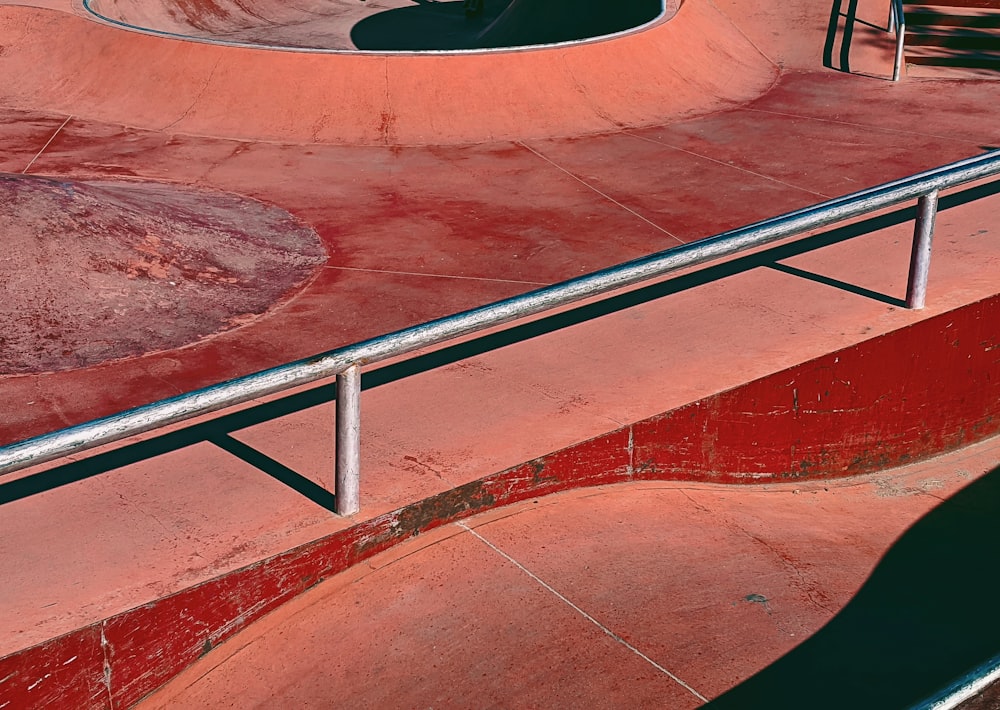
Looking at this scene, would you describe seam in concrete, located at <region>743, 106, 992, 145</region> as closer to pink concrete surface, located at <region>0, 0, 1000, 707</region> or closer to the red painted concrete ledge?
pink concrete surface, located at <region>0, 0, 1000, 707</region>

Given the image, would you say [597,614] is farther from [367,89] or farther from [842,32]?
[842,32]

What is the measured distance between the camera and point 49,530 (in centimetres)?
389

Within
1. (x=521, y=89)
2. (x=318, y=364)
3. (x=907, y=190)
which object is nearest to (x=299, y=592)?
(x=318, y=364)

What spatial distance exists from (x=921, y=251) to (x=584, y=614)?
2535mm

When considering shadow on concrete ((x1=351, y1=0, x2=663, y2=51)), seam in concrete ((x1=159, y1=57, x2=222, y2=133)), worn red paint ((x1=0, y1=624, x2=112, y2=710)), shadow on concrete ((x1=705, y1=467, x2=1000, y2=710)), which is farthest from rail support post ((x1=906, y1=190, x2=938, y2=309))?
shadow on concrete ((x1=351, y1=0, x2=663, y2=51))

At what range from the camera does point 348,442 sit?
12.4 ft

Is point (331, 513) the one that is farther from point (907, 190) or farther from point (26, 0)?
point (26, 0)

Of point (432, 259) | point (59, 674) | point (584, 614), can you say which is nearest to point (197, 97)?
point (432, 259)

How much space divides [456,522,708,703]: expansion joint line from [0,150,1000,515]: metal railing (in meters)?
0.56

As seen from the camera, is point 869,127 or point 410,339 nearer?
point 410,339

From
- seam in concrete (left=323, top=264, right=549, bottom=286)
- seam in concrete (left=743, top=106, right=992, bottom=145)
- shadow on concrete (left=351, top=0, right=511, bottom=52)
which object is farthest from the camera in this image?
shadow on concrete (left=351, top=0, right=511, bottom=52)

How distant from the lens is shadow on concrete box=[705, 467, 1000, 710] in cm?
391

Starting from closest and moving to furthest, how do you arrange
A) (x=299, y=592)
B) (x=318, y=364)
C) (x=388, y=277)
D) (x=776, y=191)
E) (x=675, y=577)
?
(x=318, y=364)
(x=299, y=592)
(x=675, y=577)
(x=388, y=277)
(x=776, y=191)

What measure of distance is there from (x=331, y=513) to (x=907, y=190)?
2912 millimetres
